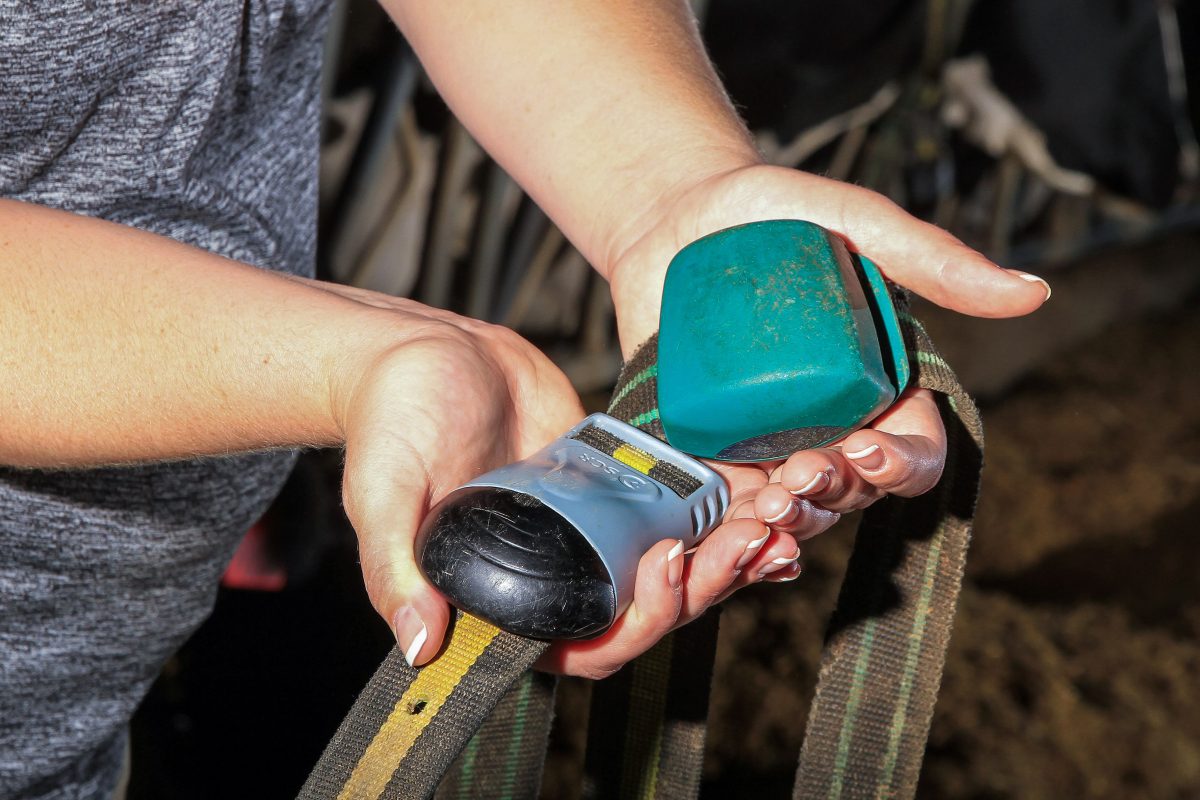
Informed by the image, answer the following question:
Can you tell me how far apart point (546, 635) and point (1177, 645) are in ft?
5.99

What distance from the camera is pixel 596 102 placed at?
760mm

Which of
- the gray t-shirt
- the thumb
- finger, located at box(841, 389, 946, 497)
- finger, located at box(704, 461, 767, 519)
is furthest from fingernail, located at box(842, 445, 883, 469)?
the gray t-shirt

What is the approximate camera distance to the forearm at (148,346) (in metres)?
0.54

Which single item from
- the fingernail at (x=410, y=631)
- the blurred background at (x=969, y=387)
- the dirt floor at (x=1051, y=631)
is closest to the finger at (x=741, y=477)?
the fingernail at (x=410, y=631)

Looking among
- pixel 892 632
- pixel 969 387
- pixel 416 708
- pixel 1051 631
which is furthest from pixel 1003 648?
pixel 416 708

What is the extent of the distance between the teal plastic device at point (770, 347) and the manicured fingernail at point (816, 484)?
55mm

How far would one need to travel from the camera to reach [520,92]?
2.53ft

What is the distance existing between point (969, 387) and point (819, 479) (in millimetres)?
2473

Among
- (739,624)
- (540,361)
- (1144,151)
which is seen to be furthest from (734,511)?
(1144,151)

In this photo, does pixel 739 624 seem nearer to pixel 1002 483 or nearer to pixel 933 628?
pixel 1002 483

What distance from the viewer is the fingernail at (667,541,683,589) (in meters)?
0.54

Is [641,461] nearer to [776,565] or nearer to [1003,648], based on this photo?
[776,565]

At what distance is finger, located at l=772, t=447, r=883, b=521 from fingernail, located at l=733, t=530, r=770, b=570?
0.02 metres

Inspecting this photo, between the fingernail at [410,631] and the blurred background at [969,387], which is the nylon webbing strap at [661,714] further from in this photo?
the blurred background at [969,387]
